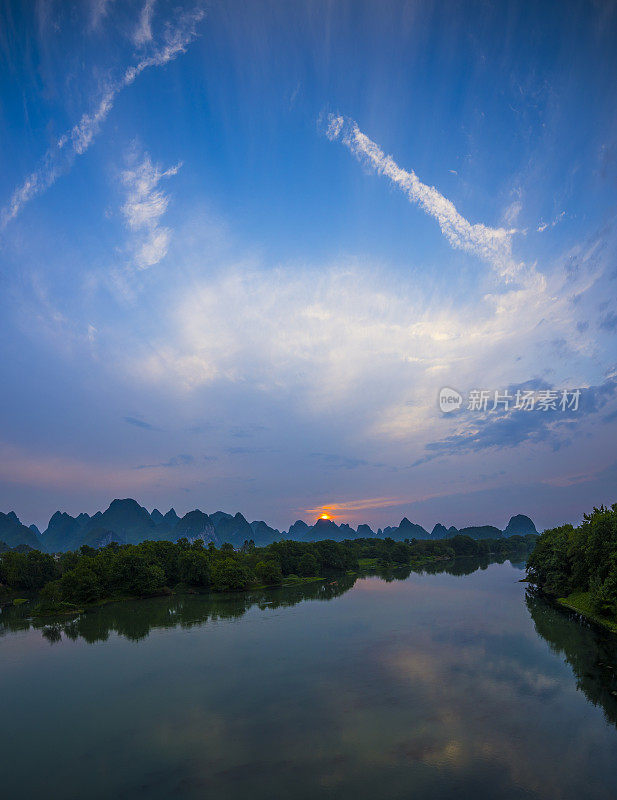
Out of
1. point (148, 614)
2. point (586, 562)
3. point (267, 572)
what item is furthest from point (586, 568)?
point (148, 614)

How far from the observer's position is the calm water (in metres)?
14.8

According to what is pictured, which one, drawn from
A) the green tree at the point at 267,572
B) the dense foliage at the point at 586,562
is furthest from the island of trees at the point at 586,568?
the green tree at the point at 267,572

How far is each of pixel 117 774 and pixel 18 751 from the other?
6.46 metres

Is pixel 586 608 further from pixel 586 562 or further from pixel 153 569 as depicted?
pixel 153 569

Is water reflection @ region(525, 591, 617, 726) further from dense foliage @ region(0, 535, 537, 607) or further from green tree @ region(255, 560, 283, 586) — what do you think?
dense foliage @ region(0, 535, 537, 607)

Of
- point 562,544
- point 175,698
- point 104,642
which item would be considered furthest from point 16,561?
point 562,544

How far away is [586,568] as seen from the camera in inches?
1799

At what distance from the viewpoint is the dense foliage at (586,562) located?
119ft

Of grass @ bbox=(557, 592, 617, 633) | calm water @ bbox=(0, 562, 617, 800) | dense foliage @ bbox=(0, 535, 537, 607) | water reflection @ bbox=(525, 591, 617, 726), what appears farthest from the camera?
dense foliage @ bbox=(0, 535, 537, 607)

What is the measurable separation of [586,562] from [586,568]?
4.96m

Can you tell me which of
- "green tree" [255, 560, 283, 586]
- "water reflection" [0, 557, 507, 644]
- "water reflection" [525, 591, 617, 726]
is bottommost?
"water reflection" [525, 591, 617, 726]

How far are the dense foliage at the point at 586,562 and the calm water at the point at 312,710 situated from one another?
404 cm

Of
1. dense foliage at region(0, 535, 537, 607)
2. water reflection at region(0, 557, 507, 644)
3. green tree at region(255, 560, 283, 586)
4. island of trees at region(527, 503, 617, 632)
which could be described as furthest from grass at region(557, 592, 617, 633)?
dense foliage at region(0, 535, 537, 607)

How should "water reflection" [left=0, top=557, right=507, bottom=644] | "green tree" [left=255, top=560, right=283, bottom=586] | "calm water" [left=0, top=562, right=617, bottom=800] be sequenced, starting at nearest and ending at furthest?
"calm water" [left=0, top=562, right=617, bottom=800] → "water reflection" [left=0, top=557, right=507, bottom=644] → "green tree" [left=255, top=560, right=283, bottom=586]
